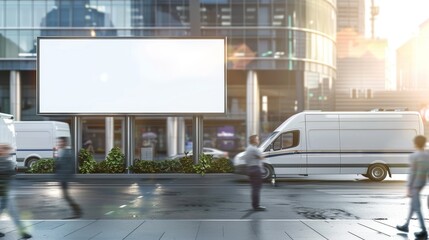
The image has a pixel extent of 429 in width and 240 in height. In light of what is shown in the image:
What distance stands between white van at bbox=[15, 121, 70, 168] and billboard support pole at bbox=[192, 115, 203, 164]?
352 inches

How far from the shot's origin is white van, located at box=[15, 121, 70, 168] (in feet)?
103

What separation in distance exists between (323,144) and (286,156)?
172cm

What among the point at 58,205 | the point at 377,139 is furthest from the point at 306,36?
the point at 58,205

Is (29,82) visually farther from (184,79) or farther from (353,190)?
(353,190)

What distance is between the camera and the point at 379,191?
18.5 m

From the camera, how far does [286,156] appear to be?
75.2ft

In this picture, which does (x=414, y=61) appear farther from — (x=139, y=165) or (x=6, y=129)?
(x=6, y=129)

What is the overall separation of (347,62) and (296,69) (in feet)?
209

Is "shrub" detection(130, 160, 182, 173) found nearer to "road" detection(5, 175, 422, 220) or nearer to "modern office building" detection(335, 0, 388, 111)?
"road" detection(5, 175, 422, 220)

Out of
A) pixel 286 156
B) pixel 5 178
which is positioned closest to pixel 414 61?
pixel 286 156

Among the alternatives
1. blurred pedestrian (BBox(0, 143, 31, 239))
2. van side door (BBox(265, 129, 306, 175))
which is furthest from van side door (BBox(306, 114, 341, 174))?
blurred pedestrian (BBox(0, 143, 31, 239))

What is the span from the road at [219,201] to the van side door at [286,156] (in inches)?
28.5

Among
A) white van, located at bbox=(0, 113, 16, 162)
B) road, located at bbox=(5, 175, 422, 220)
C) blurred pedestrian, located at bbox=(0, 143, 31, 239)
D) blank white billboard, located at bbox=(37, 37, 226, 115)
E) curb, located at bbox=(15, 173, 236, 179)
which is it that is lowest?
curb, located at bbox=(15, 173, 236, 179)

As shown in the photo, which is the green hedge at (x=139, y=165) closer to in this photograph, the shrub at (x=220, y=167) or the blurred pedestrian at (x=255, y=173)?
the shrub at (x=220, y=167)
